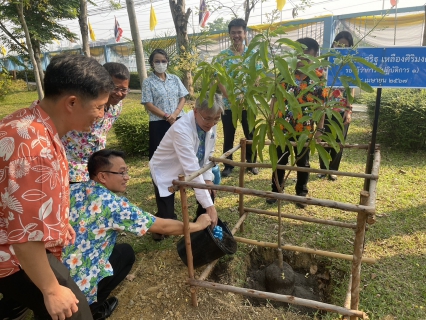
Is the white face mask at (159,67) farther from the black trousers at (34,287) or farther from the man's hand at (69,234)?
the black trousers at (34,287)

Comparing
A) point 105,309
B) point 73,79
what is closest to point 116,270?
point 105,309

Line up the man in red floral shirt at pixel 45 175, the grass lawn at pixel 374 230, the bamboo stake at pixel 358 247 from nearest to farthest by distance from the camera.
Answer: the man in red floral shirt at pixel 45 175, the bamboo stake at pixel 358 247, the grass lawn at pixel 374 230

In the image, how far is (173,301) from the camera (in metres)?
2.41

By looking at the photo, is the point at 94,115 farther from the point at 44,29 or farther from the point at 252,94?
the point at 44,29

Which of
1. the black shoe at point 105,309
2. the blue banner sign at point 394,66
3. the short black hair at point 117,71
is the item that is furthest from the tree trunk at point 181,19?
the black shoe at point 105,309

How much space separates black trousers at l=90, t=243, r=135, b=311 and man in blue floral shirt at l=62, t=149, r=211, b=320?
9 centimetres

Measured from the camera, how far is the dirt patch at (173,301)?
2.26 m

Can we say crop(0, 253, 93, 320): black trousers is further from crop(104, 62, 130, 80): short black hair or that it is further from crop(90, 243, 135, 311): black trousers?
crop(104, 62, 130, 80): short black hair

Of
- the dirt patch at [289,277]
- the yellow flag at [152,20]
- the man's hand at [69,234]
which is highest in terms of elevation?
the yellow flag at [152,20]

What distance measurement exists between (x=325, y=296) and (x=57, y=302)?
2032 millimetres

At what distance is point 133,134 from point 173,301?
12.5 feet

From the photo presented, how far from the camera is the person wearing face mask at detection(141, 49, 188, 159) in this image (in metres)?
4.08

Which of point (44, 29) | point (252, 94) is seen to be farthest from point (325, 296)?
point (44, 29)

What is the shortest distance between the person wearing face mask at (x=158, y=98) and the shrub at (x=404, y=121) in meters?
3.62
